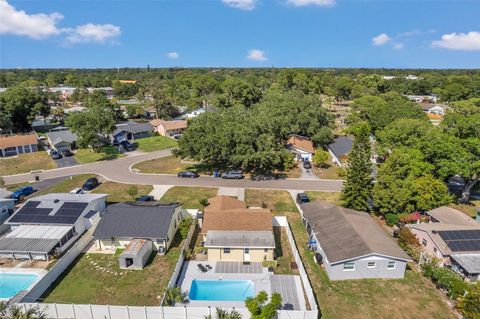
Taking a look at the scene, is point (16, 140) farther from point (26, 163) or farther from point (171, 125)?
point (171, 125)

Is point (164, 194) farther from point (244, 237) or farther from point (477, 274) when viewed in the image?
point (477, 274)

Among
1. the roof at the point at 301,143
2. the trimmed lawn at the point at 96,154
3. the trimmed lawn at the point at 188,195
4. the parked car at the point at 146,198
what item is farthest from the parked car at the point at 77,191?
the roof at the point at 301,143

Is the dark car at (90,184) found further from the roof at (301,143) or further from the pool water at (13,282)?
the roof at (301,143)

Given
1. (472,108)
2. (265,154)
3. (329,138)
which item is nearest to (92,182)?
(265,154)

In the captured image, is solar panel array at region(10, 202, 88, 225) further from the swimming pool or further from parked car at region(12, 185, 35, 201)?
the swimming pool

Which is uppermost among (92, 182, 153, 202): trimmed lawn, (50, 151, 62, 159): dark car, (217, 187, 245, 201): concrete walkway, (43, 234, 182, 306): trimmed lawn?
(50, 151, 62, 159): dark car

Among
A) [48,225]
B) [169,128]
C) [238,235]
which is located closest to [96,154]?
[169,128]

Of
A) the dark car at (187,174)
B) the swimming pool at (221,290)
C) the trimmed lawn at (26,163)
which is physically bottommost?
the swimming pool at (221,290)

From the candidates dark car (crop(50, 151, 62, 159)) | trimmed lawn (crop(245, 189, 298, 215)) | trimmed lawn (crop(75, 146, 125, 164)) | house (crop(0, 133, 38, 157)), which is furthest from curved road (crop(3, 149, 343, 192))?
house (crop(0, 133, 38, 157))
